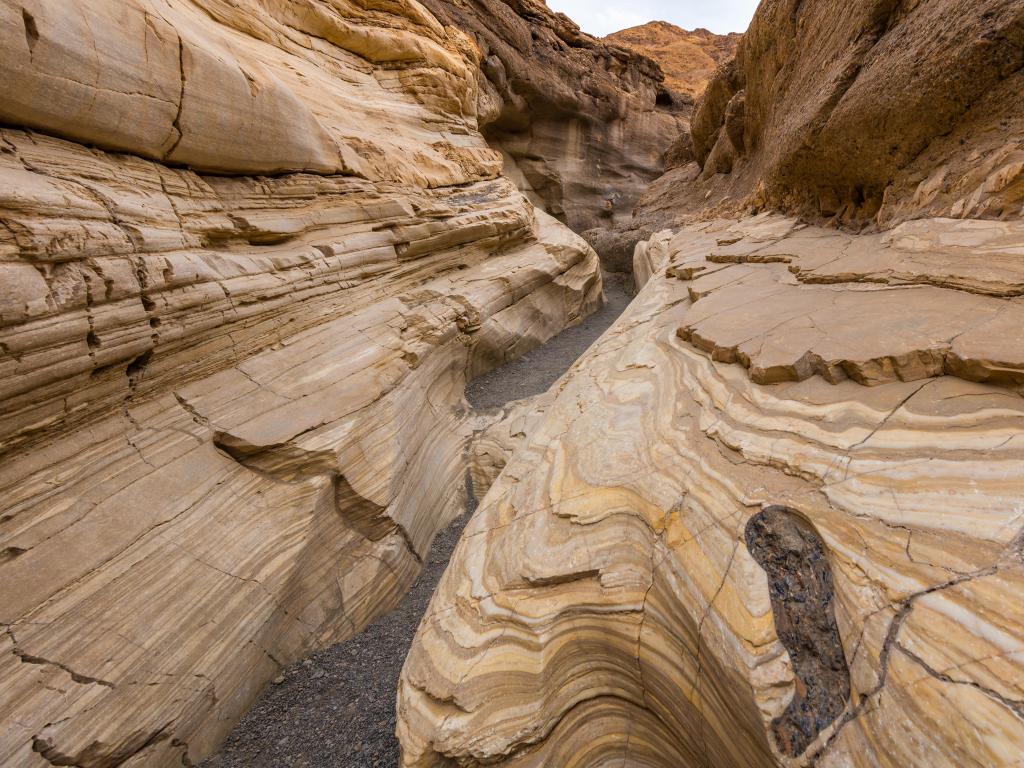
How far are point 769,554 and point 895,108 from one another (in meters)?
4.92

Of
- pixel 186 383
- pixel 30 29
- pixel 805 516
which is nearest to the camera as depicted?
pixel 805 516

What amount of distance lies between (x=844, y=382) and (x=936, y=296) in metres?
0.96

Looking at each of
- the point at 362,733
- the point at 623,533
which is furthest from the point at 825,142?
the point at 362,733

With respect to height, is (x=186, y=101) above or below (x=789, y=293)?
above

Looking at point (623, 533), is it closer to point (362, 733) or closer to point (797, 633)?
point (797, 633)

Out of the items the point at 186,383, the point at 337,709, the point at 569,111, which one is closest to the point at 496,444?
the point at 337,709

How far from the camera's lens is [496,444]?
581 cm

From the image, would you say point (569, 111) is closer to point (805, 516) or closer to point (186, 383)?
point (186, 383)

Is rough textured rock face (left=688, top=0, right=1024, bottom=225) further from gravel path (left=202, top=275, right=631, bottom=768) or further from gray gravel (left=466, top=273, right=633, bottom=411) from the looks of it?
gravel path (left=202, top=275, right=631, bottom=768)

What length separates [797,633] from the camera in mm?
1688

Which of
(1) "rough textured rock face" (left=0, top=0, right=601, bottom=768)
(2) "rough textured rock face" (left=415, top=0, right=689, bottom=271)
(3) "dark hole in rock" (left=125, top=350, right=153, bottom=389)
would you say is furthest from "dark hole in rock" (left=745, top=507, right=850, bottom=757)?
(2) "rough textured rock face" (left=415, top=0, right=689, bottom=271)

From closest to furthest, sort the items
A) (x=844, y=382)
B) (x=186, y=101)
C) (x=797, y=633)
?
(x=797, y=633)
(x=844, y=382)
(x=186, y=101)

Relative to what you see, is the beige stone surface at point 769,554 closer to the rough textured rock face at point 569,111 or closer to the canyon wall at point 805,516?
the canyon wall at point 805,516

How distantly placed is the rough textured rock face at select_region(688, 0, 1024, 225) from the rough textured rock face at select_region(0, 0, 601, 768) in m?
5.39
